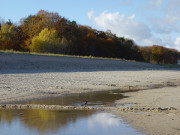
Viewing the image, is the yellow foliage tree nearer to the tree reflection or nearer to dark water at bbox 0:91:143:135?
the tree reflection

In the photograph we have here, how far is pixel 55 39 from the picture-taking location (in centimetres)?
4191

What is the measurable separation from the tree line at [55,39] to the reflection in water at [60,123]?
98.9ft

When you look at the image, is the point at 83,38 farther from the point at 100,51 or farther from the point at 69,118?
the point at 69,118

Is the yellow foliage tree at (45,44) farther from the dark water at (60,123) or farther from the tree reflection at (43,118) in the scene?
the dark water at (60,123)

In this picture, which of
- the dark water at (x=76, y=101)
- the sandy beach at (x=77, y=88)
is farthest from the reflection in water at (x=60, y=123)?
the dark water at (x=76, y=101)

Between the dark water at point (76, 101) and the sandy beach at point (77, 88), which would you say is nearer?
the sandy beach at point (77, 88)

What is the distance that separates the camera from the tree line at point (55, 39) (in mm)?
40656

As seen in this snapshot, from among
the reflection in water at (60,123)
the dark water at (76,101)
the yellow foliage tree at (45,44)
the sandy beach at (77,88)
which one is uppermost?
the yellow foliage tree at (45,44)

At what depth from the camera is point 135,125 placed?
283 inches

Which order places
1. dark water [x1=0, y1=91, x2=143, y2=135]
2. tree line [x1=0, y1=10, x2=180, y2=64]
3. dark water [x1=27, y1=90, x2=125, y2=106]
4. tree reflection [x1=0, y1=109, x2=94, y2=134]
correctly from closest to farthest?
dark water [x1=0, y1=91, x2=143, y2=135]
tree reflection [x1=0, y1=109, x2=94, y2=134]
dark water [x1=27, y1=90, x2=125, y2=106]
tree line [x1=0, y1=10, x2=180, y2=64]

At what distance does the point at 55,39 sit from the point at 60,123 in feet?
115

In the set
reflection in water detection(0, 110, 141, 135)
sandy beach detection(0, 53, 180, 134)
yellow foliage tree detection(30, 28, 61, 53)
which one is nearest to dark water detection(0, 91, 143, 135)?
reflection in water detection(0, 110, 141, 135)

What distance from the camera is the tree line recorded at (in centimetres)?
4066

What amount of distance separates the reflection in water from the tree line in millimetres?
30131
